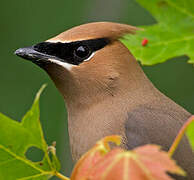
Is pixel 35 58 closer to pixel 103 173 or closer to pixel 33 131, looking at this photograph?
pixel 33 131

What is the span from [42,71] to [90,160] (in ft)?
16.1

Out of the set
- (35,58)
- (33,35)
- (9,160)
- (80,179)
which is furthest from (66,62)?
(33,35)

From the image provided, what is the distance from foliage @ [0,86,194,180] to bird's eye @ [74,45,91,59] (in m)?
1.14

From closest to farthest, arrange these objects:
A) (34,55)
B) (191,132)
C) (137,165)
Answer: (137,165), (191,132), (34,55)

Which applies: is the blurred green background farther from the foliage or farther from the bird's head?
the foliage

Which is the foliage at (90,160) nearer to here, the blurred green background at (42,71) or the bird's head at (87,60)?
the bird's head at (87,60)

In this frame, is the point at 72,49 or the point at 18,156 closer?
the point at 18,156

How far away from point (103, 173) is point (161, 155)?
153 millimetres

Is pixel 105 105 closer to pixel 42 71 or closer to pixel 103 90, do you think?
pixel 103 90

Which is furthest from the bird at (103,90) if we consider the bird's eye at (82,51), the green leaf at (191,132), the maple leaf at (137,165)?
the maple leaf at (137,165)

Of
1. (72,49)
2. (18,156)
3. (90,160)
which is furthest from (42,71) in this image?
(90,160)

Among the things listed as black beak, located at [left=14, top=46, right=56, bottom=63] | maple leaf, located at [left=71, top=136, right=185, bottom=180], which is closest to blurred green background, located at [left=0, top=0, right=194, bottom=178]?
black beak, located at [left=14, top=46, right=56, bottom=63]

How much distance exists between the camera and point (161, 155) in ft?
4.58

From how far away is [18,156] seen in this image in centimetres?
203
